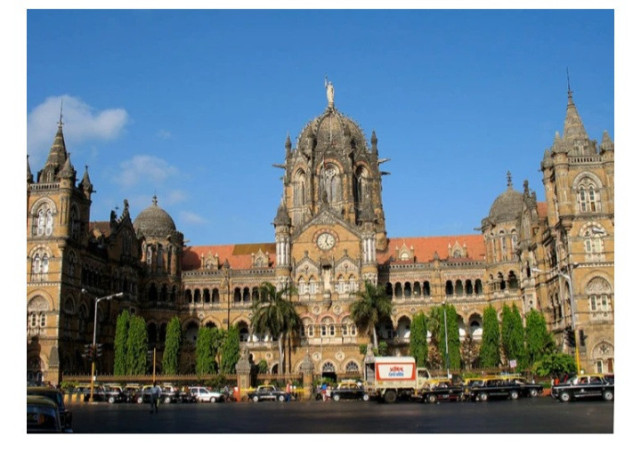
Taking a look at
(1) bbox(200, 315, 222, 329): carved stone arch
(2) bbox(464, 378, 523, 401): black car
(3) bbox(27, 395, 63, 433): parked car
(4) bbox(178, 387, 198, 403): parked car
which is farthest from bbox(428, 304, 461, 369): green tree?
(3) bbox(27, 395, 63, 433): parked car

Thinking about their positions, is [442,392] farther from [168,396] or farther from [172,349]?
[172,349]

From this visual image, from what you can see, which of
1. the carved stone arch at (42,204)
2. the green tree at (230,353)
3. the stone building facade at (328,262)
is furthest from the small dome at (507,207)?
the carved stone arch at (42,204)

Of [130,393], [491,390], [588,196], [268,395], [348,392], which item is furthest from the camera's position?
[588,196]

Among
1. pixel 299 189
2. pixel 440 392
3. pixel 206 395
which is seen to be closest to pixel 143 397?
pixel 206 395

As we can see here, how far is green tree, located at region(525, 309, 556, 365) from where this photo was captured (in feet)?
209

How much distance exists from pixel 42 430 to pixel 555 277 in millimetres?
55875

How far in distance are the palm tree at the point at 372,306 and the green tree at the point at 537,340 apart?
14284mm

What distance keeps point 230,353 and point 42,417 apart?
51.2m

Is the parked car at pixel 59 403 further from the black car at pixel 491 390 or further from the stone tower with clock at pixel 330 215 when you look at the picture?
the stone tower with clock at pixel 330 215

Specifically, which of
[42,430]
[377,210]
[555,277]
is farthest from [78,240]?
[42,430]

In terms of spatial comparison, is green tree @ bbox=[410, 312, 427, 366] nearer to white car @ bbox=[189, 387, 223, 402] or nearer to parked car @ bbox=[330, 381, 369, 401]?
parked car @ bbox=[330, 381, 369, 401]

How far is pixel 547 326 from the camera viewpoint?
69.6 metres

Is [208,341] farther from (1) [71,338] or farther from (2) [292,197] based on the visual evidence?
(2) [292,197]

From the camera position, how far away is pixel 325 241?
8206cm
